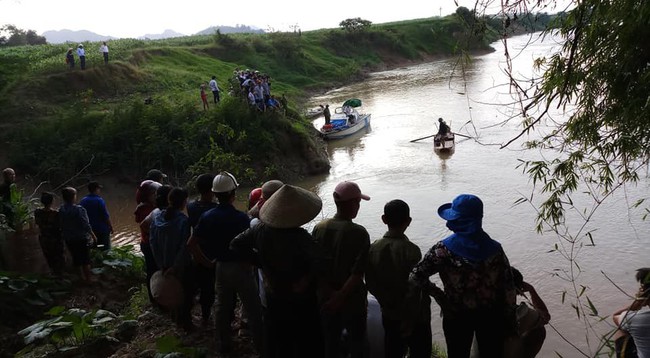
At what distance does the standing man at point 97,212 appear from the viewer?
22.4ft

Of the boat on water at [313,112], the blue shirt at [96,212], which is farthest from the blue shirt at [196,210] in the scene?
the boat on water at [313,112]

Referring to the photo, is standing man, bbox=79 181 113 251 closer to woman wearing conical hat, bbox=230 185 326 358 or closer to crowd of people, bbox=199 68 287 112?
woman wearing conical hat, bbox=230 185 326 358

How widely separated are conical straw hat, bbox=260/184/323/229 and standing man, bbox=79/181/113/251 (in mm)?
4128

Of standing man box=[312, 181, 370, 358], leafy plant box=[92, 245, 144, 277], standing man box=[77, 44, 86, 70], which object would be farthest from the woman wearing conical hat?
standing man box=[77, 44, 86, 70]

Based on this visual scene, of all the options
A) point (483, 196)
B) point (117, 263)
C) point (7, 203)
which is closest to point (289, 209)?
point (117, 263)

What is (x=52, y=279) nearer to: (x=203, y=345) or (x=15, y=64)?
(x=203, y=345)

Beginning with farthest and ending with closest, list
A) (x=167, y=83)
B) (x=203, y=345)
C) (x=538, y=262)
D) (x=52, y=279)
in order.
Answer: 1. (x=167, y=83)
2. (x=538, y=262)
3. (x=52, y=279)
4. (x=203, y=345)

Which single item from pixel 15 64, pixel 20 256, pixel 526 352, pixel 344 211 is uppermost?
pixel 15 64

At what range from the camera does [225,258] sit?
4102mm

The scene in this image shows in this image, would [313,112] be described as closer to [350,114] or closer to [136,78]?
[350,114]

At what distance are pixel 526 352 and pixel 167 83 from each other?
23.4 m

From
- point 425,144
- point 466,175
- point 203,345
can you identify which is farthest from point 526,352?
point 425,144

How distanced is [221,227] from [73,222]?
10.5ft

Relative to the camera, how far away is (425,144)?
820 inches
